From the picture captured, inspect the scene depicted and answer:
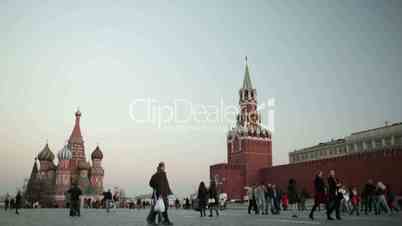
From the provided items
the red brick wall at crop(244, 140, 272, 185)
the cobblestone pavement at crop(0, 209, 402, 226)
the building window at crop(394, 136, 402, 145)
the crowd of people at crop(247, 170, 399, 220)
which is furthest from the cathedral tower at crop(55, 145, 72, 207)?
the cobblestone pavement at crop(0, 209, 402, 226)

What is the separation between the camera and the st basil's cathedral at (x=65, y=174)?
56875 mm

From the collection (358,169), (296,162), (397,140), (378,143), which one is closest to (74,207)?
(358,169)

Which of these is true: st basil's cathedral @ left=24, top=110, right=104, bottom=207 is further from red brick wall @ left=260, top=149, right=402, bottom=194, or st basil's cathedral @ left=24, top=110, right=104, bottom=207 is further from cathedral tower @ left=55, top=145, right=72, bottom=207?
red brick wall @ left=260, top=149, right=402, bottom=194

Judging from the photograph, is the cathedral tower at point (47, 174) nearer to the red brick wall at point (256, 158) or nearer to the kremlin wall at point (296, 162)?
the kremlin wall at point (296, 162)

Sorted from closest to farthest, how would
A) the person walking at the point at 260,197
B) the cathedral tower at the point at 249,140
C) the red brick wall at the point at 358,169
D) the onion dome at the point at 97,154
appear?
the person walking at the point at 260,197 → the red brick wall at the point at 358,169 → the onion dome at the point at 97,154 → the cathedral tower at the point at 249,140

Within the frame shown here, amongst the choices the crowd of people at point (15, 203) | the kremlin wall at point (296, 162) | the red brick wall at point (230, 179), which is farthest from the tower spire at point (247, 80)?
the crowd of people at point (15, 203)

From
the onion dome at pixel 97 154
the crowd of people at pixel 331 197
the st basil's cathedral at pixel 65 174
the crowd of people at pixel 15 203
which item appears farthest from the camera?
the onion dome at pixel 97 154

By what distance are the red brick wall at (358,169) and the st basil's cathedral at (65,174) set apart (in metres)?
24.9

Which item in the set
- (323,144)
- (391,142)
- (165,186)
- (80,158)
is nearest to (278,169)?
(391,142)

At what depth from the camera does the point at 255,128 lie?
66.1 m

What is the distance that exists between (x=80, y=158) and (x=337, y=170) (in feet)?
114

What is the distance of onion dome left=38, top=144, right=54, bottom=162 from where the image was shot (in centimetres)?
6031

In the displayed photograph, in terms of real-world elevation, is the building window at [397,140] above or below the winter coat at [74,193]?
above

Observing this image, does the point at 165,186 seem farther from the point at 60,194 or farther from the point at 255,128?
the point at 255,128
